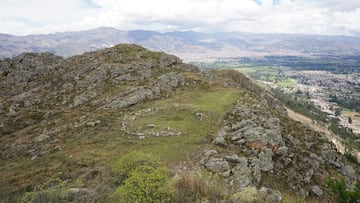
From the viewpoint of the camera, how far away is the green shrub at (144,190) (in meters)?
10.1

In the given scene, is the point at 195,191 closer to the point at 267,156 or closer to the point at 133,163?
the point at 133,163

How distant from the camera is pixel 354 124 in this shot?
167 m

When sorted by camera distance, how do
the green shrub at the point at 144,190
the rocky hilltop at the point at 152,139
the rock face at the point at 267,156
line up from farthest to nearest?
the rock face at the point at 267,156 < the rocky hilltop at the point at 152,139 < the green shrub at the point at 144,190

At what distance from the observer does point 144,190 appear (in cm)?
1015

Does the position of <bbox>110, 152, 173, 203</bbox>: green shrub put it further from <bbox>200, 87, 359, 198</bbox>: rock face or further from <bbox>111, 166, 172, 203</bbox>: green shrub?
<bbox>200, 87, 359, 198</bbox>: rock face

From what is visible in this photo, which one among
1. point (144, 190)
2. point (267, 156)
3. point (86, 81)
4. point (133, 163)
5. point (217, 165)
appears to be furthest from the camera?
point (86, 81)

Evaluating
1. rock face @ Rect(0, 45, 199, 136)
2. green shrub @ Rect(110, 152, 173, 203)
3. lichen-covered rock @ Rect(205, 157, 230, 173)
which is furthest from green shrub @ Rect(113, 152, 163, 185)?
rock face @ Rect(0, 45, 199, 136)

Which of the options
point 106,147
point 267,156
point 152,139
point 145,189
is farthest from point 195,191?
point 106,147

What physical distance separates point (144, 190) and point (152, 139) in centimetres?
1723

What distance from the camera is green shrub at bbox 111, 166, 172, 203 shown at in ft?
33.1

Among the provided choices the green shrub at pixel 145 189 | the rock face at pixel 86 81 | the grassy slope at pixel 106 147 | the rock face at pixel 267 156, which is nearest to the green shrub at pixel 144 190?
the green shrub at pixel 145 189

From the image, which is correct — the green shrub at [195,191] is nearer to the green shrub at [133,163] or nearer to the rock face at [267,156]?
the green shrub at [133,163]

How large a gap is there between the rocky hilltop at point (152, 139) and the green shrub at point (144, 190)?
22.8 inches

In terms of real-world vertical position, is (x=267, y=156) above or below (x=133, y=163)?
below
